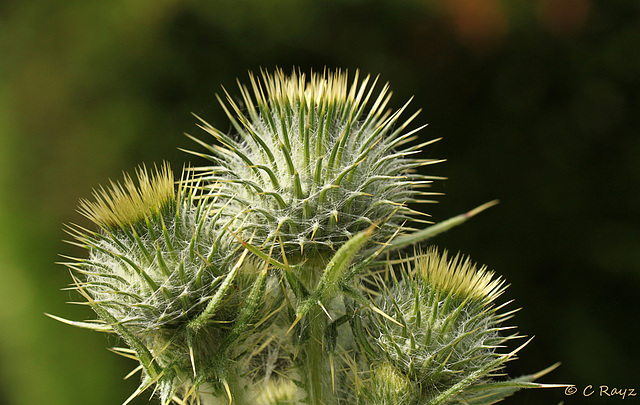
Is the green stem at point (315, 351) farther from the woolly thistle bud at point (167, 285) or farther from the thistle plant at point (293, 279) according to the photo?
the woolly thistle bud at point (167, 285)

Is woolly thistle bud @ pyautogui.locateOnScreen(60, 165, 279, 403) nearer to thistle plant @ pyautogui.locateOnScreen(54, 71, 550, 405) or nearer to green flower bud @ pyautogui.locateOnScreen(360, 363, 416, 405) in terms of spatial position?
thistle plant @ pyautogui.locateOnScreen(54, 71, 550, 405)

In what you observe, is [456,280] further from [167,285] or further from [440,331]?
[167,285]

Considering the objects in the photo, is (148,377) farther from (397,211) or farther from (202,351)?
(397,211)

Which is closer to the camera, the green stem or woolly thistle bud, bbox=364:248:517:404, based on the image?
woolly thistle bud, bbox=364:248:517:404

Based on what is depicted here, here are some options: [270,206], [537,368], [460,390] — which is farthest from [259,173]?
[537,368]

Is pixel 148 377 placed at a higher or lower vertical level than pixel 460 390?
higher

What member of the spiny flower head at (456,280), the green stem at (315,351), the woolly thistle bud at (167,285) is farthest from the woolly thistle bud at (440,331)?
the woolly thistle bud at (167,285)

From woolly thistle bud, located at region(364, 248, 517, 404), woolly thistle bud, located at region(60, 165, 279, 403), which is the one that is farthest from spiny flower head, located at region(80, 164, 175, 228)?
woolly thistle bud, located at region(364, 248, 517, 404)

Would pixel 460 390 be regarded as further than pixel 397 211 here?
No
